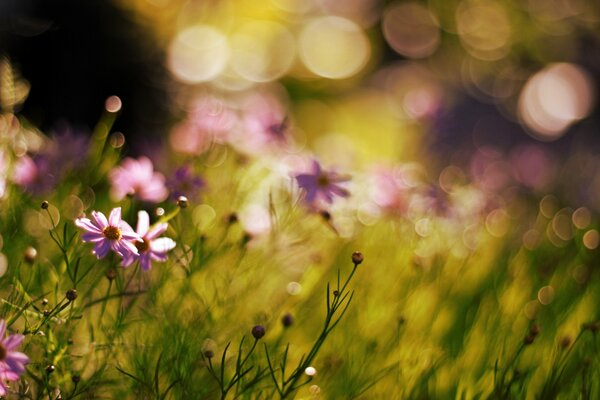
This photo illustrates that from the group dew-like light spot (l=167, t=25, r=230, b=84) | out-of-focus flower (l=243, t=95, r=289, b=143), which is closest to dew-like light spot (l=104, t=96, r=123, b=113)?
out-of-focus flower (l=243, t=95, r=289, b=143)

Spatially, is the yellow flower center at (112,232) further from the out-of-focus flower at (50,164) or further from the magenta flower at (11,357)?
the out-of-focus flower at (50,164)

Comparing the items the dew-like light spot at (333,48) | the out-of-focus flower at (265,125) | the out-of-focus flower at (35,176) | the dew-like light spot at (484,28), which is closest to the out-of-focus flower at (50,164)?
the out-of-focus flower at (35,176)

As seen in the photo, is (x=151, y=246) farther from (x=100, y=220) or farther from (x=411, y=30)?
(x=411, y=30)

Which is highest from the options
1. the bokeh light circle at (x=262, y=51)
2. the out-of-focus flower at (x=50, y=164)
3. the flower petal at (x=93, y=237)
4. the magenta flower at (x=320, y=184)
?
the magenta flower at (x=320, y=184)

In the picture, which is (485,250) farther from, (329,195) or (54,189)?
(54,189)

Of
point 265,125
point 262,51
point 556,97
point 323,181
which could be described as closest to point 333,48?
point 262,51

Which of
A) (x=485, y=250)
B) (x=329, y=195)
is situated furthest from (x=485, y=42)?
(x=329, y=195)
